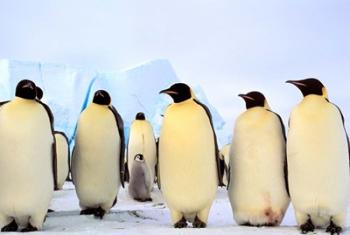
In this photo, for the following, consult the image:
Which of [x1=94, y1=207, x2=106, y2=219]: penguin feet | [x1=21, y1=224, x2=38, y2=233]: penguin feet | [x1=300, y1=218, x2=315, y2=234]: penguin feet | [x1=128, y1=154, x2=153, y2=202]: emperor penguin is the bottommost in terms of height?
[x1=128, y1=154, x2=153, y2=202]: emperor penguin

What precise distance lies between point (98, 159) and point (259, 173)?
6.36 ft

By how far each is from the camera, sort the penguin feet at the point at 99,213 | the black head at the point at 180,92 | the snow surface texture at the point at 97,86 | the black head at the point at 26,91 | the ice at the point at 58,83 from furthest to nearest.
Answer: the snow surface texture at the point at 97,86 → the ice at the point at 58,83 → the penguin feet at the point at 99,213 → the black head at the point at 180,92 → the black head at the point at 26,91

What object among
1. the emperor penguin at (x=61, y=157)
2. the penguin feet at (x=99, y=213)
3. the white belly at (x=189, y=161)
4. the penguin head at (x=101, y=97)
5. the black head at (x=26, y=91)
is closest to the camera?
the black head at (x=26, y=91)

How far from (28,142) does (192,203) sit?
1.65m

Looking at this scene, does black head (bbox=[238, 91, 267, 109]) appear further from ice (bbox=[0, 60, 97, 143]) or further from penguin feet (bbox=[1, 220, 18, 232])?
ice (bbox=[0, 60, 97, 143])

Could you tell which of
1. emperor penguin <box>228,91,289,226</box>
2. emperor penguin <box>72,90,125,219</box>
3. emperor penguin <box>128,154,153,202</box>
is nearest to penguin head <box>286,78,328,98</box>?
emperor penguin <box>228,91,289,226</box>

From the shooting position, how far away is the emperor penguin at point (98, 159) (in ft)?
20.3

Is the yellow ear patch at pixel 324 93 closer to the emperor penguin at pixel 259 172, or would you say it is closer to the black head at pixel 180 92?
the emperor penguin at pixel 259 172

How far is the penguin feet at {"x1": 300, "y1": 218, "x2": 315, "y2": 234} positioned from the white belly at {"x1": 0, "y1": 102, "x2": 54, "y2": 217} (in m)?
2.36

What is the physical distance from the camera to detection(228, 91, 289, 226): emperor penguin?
17.1ft

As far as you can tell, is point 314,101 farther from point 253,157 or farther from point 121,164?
point 121,164

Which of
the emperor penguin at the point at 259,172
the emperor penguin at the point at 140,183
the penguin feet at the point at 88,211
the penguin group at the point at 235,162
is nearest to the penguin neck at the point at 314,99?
the penguin group at the point at 235,162

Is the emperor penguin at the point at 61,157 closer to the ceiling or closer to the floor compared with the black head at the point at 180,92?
closer to the floor

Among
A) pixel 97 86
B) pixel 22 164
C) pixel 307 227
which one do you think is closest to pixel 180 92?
pixel 22 164
